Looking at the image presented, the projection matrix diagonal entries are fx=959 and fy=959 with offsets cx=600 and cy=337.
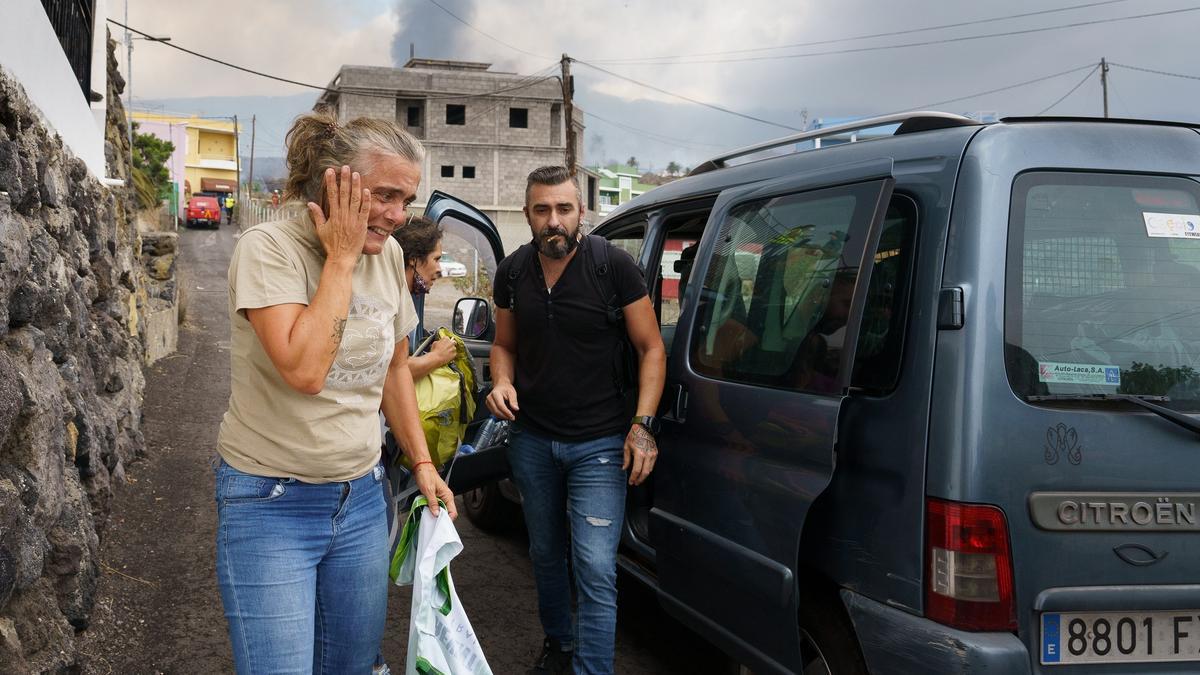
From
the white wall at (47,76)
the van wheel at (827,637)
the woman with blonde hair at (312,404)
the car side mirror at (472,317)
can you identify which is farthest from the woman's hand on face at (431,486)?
the white wall at (47,76)

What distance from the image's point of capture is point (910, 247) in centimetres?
267

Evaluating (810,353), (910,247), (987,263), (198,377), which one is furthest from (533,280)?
(198,377)

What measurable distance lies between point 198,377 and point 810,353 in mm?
9990

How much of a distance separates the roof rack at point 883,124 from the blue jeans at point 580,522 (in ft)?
4.26

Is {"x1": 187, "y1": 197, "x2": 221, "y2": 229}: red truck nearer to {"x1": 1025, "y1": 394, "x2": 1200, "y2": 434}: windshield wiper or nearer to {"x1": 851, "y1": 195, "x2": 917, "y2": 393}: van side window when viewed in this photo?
{"x1": 851, "y1": 195, "x2": 917, "y2": 393}: van side window

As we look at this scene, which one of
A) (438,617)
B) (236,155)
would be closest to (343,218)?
(438,617)

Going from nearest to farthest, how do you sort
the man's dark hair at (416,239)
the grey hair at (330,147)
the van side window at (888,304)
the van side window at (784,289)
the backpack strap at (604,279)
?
the grey hair at (330,147) → the van side window at (888,304) → the van side window at (784,289) → the backpack strap at (604,279) → the man's dark hair at (416,239)

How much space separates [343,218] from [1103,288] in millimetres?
1943

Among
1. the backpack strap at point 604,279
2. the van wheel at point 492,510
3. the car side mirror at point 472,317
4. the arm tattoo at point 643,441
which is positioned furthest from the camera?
the van wheel at point 492,510

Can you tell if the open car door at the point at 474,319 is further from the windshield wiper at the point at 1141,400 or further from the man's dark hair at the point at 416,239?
the windshield wiper at the point at 1141,400

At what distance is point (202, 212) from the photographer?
47.5m

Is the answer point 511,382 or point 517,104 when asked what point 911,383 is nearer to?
point 511,382

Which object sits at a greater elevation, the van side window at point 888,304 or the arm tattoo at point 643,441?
the van side window at point 888,304

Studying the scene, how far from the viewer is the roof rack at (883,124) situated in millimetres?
2833
